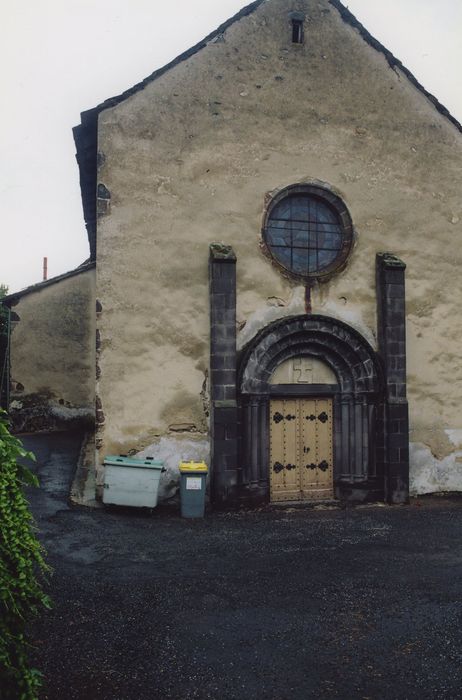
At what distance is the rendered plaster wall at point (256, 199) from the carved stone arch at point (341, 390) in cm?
40

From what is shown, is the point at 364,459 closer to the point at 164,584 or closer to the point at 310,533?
the point at 310,533

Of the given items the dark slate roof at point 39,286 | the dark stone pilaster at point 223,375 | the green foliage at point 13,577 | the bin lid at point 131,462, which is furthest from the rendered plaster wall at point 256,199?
the dark slate roof at point 39,286

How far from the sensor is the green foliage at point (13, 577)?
114 inches

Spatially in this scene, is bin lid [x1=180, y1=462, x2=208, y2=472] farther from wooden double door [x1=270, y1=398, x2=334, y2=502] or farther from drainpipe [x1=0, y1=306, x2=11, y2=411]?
drainpipe [x1=0, y1=306, x2=11, y2=411]

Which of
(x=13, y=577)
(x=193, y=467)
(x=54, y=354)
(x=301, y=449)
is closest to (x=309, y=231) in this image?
(x=301, y=449)

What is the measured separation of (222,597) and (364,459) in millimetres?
5391

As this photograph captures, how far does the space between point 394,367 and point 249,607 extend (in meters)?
6.16

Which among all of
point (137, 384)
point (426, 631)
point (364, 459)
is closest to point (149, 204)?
point (137, 384)

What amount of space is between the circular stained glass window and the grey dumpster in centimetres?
457

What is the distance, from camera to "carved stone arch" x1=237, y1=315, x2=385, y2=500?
33.9 feet

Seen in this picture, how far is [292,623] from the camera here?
5367 millimetres

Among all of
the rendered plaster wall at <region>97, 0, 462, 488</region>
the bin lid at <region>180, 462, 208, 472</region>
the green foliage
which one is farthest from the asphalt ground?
the rendered plaster wall at <region>97, 0, 462, 488</region>

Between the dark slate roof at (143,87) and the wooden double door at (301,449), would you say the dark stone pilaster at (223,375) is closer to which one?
the wooden double door at (301,449)

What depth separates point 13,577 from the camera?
2.99 meters
